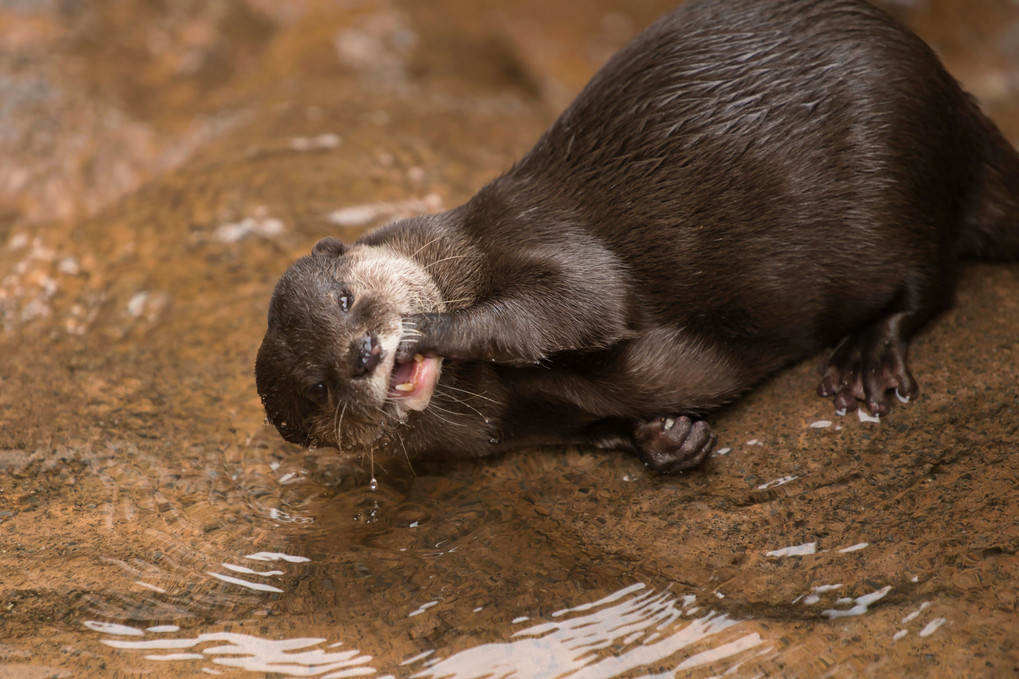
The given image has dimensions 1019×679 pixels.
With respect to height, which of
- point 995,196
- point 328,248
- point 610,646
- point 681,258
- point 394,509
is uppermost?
point 995,196

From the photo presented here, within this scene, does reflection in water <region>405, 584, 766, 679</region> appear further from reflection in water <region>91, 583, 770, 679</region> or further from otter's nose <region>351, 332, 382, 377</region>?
otter's nose <region>351, 332, 382, 377</region>

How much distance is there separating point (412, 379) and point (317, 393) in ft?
0.74

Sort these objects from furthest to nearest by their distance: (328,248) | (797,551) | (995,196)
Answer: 1. (995,196)
2. (328,248)
3. (797,551)

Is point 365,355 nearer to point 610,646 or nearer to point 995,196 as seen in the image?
point 610,646

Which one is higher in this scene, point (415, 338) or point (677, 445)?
point (415, 338)

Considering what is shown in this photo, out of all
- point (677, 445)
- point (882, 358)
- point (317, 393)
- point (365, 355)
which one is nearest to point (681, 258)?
point (677, 445)

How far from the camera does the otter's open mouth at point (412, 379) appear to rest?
2.23m

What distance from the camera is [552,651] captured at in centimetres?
192

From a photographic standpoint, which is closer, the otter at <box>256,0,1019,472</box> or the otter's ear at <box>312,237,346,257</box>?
the otter at <box>256,0,1019,472</box>

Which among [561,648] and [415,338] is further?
[415,338]

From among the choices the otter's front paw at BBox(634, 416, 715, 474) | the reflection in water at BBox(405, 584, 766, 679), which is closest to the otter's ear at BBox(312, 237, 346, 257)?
the otter's front paw at BBox(634, 416, 715, 474)

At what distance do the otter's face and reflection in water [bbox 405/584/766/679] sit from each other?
0.61 meters

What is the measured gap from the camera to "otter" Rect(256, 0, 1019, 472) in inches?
90.3

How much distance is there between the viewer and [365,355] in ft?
6.93
